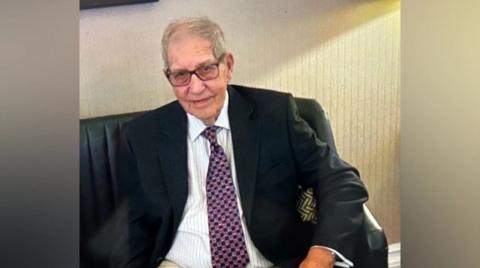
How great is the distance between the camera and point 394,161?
907mm

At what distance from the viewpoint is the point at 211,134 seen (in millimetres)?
835

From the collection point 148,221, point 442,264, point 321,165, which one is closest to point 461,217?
point 442,264

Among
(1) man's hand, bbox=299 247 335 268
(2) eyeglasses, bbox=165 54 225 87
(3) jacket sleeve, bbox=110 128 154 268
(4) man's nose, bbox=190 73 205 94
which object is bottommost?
(1) man's hand, bbox=299 247 335 268

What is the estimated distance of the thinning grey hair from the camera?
77cm

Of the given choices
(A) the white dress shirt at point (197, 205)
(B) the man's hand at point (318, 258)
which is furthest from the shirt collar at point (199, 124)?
(B) the man's hand at point (318, 258)

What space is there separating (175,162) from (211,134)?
2.3 inches

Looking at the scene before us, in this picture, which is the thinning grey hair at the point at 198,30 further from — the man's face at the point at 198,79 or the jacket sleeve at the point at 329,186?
the jacket sleeve at the point at 329,186

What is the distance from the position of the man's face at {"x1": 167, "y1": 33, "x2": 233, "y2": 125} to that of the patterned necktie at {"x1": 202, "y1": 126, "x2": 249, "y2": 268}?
0.11ft

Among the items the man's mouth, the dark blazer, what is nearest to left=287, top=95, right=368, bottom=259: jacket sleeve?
the dark blazer

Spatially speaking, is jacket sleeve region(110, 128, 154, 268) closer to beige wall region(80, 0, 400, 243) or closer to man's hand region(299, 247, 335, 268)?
beige wall region(80, 0, 400, 243)

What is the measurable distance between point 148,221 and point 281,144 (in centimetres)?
20

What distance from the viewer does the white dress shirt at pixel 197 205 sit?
0.83m

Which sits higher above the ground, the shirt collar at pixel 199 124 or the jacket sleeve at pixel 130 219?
the shirt collar at pixel 199 124

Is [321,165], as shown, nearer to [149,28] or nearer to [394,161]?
[394,161]
